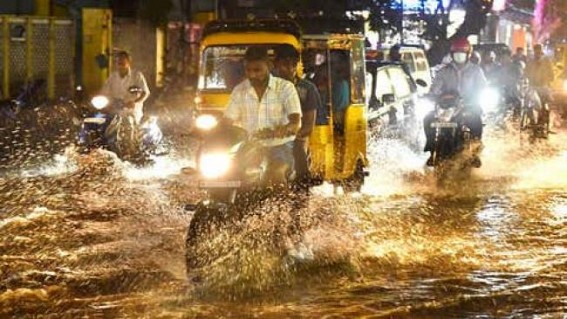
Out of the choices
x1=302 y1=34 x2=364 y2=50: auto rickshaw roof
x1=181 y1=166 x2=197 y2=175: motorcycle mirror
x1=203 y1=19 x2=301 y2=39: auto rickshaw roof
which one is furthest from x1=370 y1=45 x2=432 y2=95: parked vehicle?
x1=181 y1=166 x2=197 y2=175: motorcycle mirror

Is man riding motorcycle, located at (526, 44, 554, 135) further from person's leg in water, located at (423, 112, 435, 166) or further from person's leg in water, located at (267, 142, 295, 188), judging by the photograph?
person's leg in water, located at (267, 142, 295, 188)

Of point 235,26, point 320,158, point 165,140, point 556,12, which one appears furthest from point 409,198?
point 556,12

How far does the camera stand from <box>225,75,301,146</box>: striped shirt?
7453 mm

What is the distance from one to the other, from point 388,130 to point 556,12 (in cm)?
3925

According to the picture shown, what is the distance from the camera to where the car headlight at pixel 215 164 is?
264 inches

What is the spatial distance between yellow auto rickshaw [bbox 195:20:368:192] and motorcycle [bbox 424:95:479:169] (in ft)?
6.92

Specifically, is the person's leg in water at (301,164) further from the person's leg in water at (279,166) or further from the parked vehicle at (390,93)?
the parked vehicle at (390,93)

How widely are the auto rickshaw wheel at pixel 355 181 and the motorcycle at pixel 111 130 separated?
3.29m

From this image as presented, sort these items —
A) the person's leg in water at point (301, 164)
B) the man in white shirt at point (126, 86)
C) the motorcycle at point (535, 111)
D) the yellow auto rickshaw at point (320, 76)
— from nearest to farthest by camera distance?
1. the person's leg in water at point (301, 164)
2. the yellow auto rickshaw at point (320, 76)
3. the man in white shirt at point (126, 86)
4. the motorcycle at point (535, 111)

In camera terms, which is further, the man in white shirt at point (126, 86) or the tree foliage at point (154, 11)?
the tree foliage at point (154, 11)

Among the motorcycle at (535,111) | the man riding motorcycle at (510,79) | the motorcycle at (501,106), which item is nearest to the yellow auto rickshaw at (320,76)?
the motorcycle at (535,111)

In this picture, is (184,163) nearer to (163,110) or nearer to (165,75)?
(163,110)

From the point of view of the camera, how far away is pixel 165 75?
24.8 metres

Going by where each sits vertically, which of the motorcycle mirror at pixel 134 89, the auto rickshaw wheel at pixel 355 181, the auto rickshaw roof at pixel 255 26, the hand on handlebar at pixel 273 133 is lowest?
the auto rickshaw wheel at pixel 355 181
